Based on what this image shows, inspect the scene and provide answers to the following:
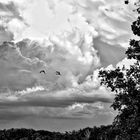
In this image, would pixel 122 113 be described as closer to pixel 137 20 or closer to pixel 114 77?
pixel 114 77

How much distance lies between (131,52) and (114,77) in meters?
2.84

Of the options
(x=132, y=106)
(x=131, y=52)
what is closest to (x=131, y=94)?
(x=132, y=106)

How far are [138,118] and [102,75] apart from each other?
5.32m

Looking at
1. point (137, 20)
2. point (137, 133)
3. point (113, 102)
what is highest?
point (137, 20)

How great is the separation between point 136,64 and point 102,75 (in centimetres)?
335

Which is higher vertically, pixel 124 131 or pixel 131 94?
pixel 131 94

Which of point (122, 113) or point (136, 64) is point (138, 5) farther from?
point (122, 113)

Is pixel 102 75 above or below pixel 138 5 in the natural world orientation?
below

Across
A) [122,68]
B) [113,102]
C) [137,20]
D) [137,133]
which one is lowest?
→ [137,133]

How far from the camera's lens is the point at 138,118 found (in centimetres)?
4106

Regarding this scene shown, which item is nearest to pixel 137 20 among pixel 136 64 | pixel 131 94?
pixel 136 64

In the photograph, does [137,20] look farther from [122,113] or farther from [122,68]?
[122,113]

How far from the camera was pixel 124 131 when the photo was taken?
42.1m

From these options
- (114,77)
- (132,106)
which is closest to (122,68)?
(114,77)
